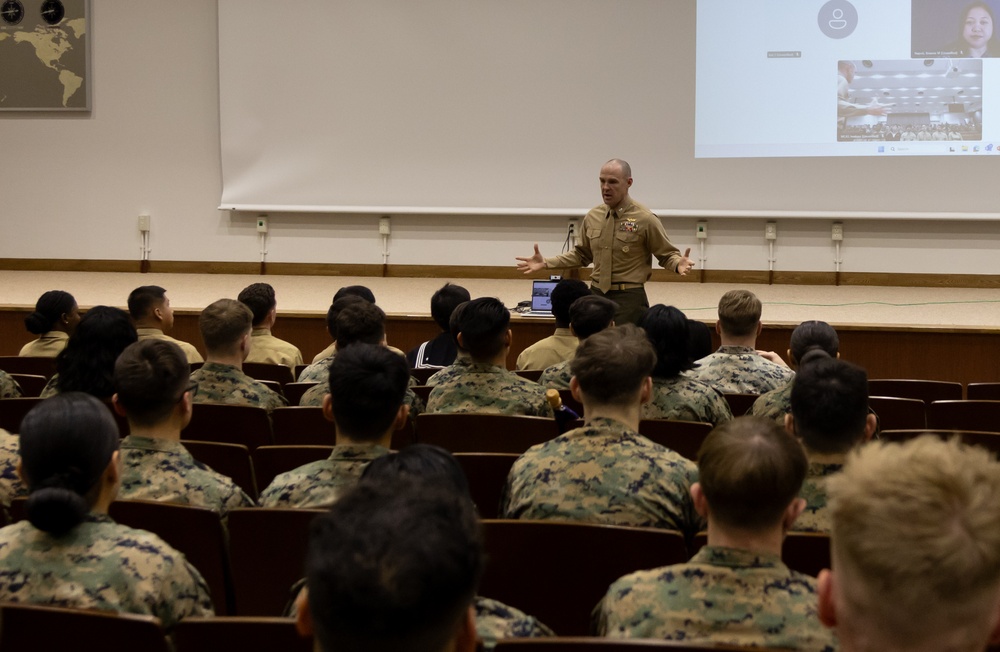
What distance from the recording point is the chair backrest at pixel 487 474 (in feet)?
9.72

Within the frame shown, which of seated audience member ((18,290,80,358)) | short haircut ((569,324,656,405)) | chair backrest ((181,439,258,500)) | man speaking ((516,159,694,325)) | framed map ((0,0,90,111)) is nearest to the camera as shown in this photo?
short haircut ((569,324,656,405))

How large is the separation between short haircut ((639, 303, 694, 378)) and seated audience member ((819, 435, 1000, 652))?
9.21 ft

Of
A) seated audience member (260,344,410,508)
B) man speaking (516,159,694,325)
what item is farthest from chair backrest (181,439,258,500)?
man speaking (516,159,694,325)

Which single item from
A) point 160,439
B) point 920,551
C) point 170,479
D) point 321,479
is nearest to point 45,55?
point 160,439

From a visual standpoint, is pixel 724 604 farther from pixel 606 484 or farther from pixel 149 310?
pixel 149 310

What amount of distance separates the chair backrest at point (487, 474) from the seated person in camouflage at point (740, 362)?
5.98 feet

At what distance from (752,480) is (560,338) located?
3.38 meters

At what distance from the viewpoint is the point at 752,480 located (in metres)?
1.94

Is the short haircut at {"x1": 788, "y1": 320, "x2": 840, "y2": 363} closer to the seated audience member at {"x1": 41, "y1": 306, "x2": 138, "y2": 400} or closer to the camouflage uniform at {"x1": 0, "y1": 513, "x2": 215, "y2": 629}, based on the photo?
the seated audience member at {"x1": 41, "y1": 306, "x2": 138, "y2": 400}

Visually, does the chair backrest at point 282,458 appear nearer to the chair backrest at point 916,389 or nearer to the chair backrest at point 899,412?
the chair backrest at point 899,412

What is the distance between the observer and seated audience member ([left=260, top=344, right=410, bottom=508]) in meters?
2.72

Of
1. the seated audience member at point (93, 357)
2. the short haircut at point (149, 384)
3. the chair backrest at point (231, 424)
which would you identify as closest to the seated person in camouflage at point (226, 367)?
the chair backrest at point (231, 424)

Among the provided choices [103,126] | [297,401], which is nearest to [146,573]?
[297,401]

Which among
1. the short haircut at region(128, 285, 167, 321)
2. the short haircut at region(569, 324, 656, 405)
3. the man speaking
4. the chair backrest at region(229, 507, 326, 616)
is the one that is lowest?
the chair backrest at region(229, 507, 326, 616)
